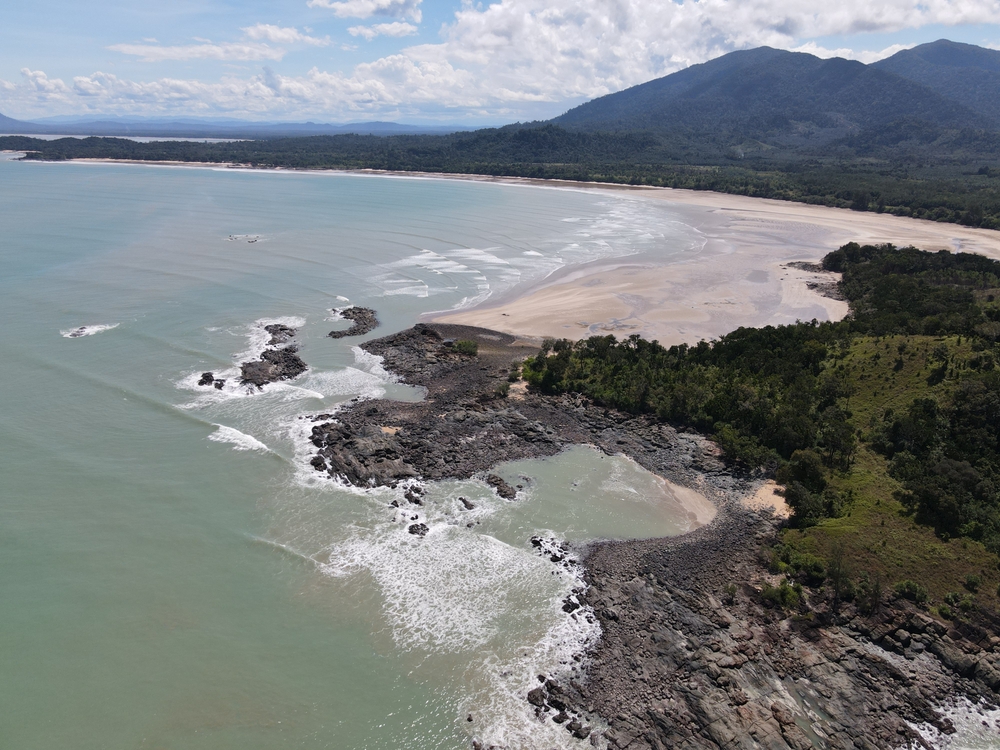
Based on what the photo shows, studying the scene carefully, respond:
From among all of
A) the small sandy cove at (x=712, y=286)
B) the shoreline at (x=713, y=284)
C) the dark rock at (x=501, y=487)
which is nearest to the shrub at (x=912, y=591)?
the dark rock at (x=501, y=487)

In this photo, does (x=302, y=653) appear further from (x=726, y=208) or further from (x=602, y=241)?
(x=726, y=208)

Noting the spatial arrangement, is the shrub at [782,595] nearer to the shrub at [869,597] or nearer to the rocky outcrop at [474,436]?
the shrub at [869,597]

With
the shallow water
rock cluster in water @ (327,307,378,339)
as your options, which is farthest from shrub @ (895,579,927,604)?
rock cluster in water @ (327,307,378,339)

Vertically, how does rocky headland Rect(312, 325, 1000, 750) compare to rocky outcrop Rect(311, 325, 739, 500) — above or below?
below

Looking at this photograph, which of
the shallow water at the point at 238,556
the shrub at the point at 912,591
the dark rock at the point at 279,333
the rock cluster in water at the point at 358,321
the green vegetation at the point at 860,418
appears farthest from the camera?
the rock cluster in water at the point at 358,321

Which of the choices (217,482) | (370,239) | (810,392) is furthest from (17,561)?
(370,239)

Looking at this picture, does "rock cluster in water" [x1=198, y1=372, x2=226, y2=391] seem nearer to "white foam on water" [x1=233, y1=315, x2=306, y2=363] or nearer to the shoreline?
"white foam on water" [x1=233, y1=315, x2=306, y2=363]

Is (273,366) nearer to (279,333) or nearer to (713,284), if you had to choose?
(279,333)
